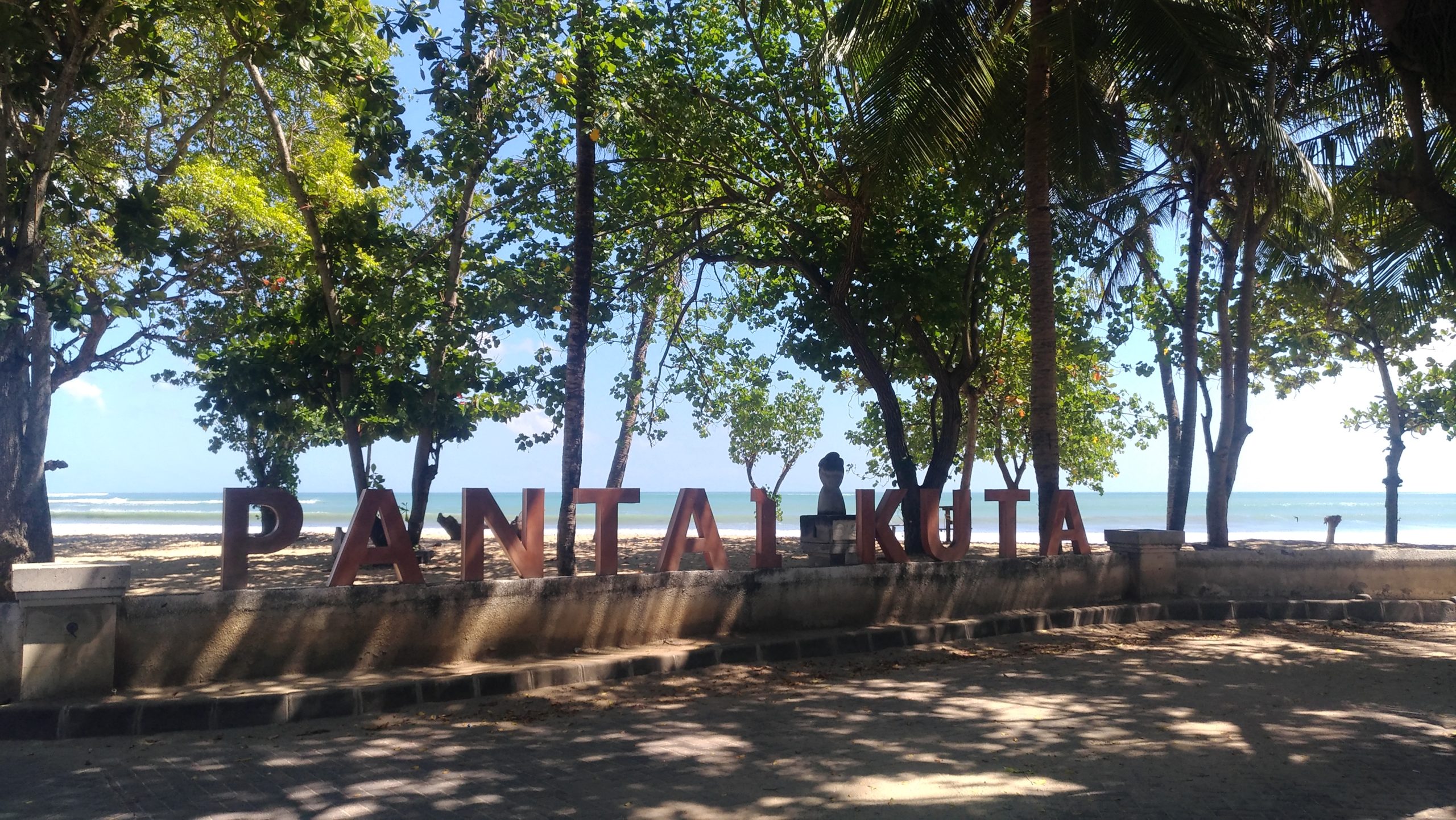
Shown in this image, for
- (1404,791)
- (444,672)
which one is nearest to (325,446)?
(444,672)

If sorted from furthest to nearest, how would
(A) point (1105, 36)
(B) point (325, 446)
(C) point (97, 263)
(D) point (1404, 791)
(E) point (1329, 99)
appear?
(B) point (325, 446), (C) point (97, 263), (E) point (1329, 99), (A) point (1105, 36), (D) point (1404, 791)

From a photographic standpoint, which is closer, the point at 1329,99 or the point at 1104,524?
the point at 1329,99

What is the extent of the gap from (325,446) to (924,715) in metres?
22.0

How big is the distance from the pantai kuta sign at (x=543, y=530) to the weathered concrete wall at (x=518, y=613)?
0.64 feet

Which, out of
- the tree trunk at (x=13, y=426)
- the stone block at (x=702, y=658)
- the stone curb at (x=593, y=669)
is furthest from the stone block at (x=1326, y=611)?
the tree trunk at (x=13, y=426)

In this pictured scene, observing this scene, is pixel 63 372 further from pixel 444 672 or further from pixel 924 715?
pixel 924 715

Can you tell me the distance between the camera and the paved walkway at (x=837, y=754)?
4.65m

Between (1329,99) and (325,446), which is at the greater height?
(1329,99)

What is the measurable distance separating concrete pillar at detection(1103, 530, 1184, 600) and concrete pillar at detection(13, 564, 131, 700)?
32.5ft

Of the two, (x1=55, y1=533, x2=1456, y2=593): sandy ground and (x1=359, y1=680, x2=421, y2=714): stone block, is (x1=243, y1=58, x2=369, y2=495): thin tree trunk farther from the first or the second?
(x1=359, y1=680, x2=421, y2=714): stone block

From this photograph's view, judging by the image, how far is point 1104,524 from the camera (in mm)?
59344

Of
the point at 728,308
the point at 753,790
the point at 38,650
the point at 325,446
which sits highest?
A: the point at 728,308

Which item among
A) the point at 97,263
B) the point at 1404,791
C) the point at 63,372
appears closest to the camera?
the point at 1404,791

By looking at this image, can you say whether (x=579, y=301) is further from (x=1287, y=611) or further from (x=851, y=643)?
(x=1287, y=611)
